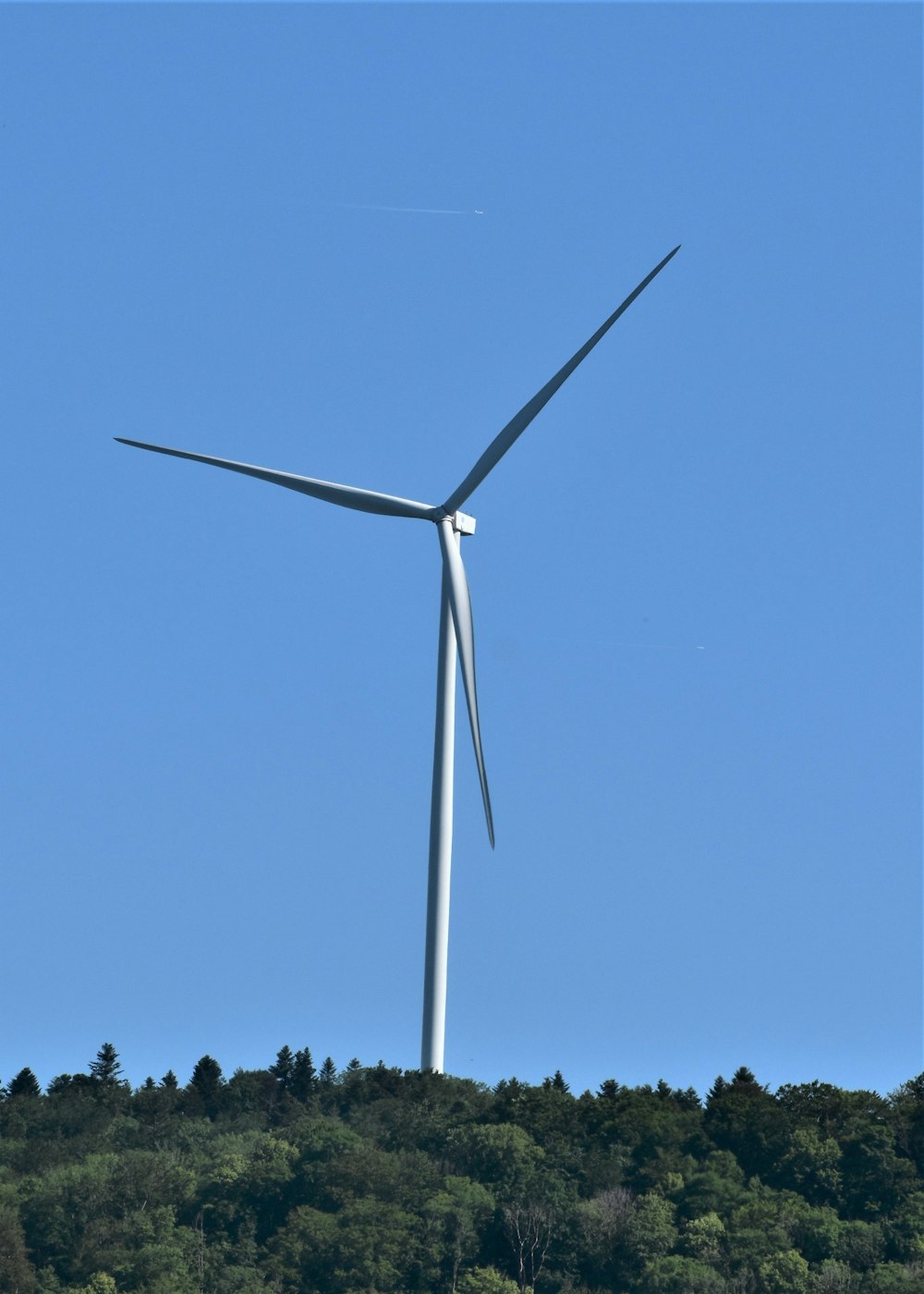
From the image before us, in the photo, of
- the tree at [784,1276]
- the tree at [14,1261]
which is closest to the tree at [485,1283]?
the tree at [784,1276]

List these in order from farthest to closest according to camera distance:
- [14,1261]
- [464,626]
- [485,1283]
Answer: [14,1261] < [485,1283] < [464,626]

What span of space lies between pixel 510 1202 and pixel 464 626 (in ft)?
108

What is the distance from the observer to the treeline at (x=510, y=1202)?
107188 mm

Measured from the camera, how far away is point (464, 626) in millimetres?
99375

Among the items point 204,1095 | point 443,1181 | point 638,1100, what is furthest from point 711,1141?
point 204,1095

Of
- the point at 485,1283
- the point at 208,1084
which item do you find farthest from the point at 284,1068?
the point at 485,1283

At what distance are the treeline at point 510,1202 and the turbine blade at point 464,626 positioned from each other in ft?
93.0

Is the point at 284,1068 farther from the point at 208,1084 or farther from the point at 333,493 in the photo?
the point at 333,493

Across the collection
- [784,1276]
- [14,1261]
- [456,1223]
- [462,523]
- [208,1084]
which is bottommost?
[784,1276]

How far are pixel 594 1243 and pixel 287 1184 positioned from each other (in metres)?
17.3

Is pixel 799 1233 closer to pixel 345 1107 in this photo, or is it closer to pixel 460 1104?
pixel 460 1104

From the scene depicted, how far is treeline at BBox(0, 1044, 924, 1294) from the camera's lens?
352 feet

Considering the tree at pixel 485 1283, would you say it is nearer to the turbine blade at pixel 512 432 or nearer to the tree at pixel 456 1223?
the tree at pixel 456 1223

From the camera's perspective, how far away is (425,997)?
106 meters
